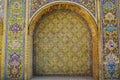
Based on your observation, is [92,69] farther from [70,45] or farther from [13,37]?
[13,37]

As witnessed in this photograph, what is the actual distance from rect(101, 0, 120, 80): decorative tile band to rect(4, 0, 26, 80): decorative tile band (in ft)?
7.66

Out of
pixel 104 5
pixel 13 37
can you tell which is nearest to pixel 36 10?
A: pixel 13 37

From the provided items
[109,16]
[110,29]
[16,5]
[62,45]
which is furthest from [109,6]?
[16,5]

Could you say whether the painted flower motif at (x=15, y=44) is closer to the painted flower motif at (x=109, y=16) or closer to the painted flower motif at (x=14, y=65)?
the painted flower motif at (x=14, y=65)

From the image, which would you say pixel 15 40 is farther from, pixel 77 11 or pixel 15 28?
pixel 77 11

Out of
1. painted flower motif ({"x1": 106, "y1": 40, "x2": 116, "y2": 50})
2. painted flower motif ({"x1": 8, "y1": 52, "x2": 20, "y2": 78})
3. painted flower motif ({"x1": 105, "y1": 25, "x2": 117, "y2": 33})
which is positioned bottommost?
painted flower motif ({"x1": 8, "y1": 52, "x2": 20, "y2": 78})

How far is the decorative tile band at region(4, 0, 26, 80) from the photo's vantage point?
16.5 ft

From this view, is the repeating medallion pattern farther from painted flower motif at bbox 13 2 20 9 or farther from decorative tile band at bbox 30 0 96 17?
painted flower motif at bbox 13 2 20 9

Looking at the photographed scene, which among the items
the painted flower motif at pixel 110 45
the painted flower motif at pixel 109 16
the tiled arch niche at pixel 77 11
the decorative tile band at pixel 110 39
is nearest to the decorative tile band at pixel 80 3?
the tiled arch niche at pixel 77 11

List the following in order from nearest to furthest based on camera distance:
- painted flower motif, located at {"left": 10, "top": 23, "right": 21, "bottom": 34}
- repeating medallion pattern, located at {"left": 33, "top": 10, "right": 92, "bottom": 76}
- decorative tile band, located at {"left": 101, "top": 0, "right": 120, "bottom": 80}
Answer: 1. decorative tile band, located at {"left": 101, "top": 0, "right": 120, "bottom": 80}
2. painted flower motif, located at {"left": 10, "top": 23, "right": 21, "bottom": 34}
3. repeating medallion pattern, located at {"left": 33, "top": 10, "right": 92, "bottom": 76}

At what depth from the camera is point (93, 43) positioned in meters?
5.59

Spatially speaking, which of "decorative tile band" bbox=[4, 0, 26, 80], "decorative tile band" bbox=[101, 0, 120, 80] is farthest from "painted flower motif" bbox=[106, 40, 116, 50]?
"decorative tile band" bbox=[4, 0, 26, 80]

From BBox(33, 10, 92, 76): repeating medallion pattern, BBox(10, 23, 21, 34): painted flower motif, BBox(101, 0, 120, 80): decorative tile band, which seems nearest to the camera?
BBox(101, 0, 120, 80): decorative tile band

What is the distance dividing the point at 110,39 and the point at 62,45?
5.23 ft
